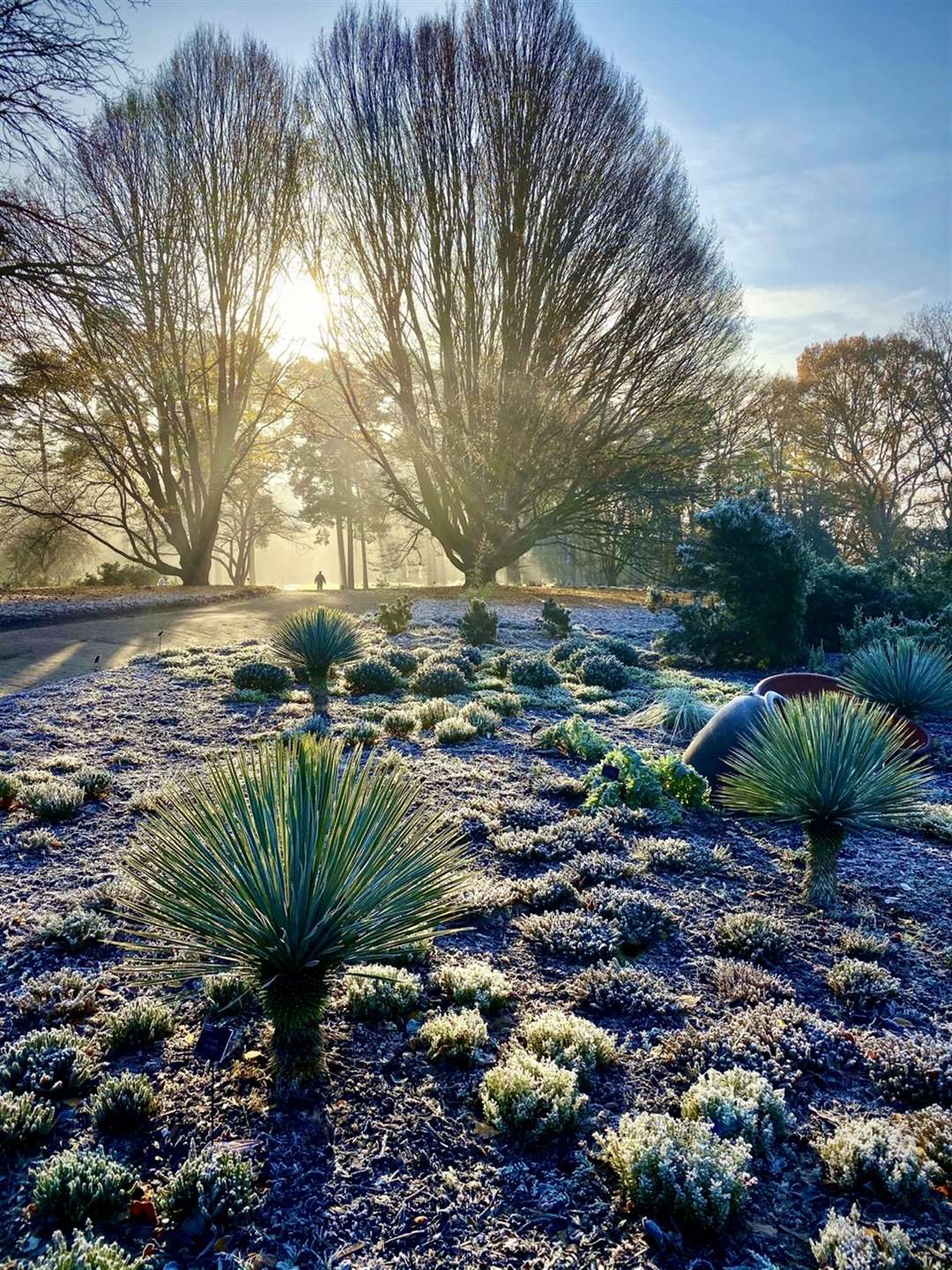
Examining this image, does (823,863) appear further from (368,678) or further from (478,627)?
(478,627)

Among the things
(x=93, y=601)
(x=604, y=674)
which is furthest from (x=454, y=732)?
(x=93, y=601)

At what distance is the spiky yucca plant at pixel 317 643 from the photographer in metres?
7.48

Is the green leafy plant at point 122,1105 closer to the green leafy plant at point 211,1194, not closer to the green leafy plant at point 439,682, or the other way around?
the green leafy plant at point 211,1194

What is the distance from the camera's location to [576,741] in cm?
636

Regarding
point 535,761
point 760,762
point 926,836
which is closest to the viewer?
point 760,762

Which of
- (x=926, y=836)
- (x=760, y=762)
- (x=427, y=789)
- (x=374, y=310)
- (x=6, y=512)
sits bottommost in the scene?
(x=926, y=836)

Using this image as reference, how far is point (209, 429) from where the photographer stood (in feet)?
67.6

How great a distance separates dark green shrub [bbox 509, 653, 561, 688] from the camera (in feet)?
30.0

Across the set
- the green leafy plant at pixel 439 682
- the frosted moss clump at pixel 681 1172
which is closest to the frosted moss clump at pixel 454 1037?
the frosted moss clump at pixel 681 1172

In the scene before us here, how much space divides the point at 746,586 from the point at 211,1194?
1000 centimetres

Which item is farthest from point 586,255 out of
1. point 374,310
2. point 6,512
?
point 6,512

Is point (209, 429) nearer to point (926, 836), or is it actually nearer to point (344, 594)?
point (344, 594)

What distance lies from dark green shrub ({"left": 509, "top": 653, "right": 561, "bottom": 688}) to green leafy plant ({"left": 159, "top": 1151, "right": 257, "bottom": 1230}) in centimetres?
723

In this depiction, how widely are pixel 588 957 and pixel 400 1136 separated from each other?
1.32 meters
